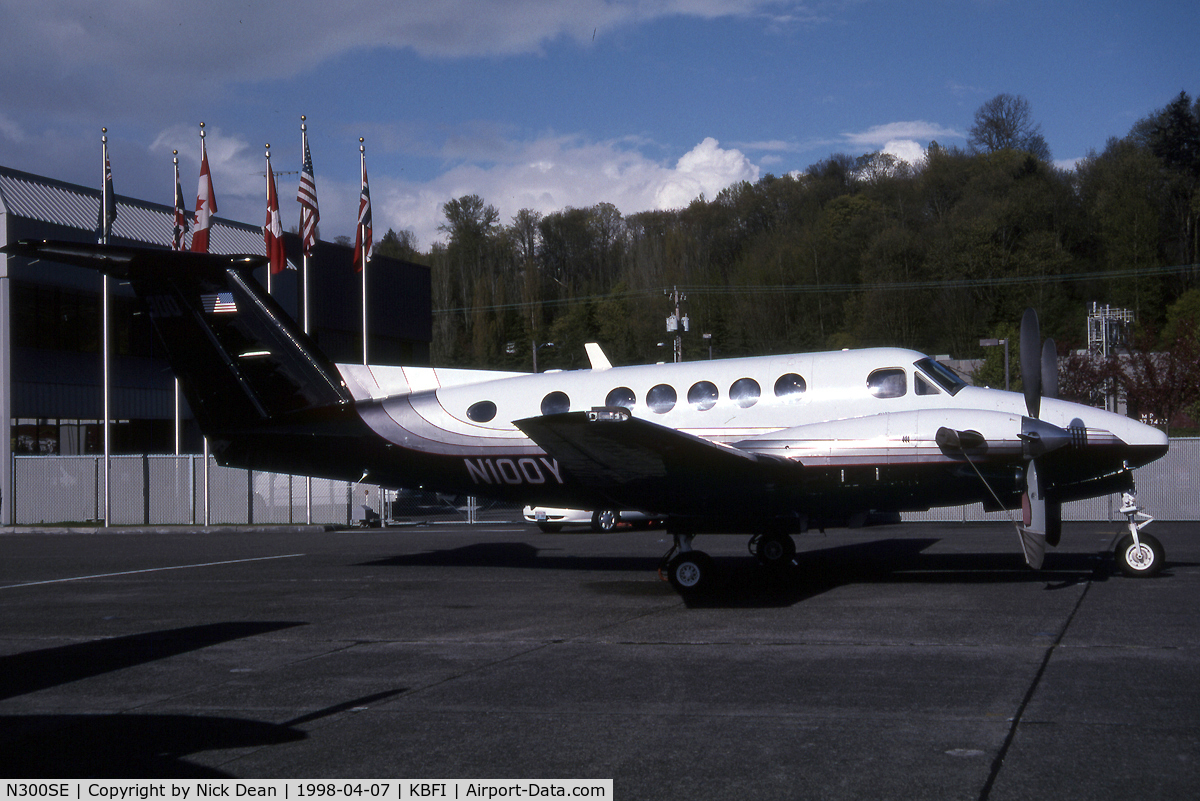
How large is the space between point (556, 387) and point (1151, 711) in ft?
29.7

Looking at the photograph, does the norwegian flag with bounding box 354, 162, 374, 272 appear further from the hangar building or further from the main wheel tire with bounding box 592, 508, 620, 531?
the main wheel tire with bounding box 592, 508, 620, 531

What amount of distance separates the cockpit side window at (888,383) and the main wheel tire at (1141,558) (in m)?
3.65

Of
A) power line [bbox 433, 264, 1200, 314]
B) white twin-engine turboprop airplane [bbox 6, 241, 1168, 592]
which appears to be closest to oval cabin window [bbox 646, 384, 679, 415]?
white twin-engine turboprop airplane [bbox 6, 241, 1168, 592]

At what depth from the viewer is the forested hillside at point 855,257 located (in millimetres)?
60062

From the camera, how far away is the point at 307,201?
86.0 ft

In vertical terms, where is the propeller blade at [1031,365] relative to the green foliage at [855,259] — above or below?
below

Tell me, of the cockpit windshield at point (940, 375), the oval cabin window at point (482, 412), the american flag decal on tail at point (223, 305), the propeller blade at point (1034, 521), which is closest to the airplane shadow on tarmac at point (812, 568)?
the propeller blade at point (1034, 521)

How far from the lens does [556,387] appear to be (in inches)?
552

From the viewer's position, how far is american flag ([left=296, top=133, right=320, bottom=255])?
2616cm

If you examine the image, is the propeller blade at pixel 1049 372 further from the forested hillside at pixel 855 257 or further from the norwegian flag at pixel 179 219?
the forested hillside at pixel 855 257

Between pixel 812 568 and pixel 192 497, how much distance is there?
20334mm

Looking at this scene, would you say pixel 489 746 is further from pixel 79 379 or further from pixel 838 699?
pixel 79 379

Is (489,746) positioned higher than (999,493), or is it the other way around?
(999,493)

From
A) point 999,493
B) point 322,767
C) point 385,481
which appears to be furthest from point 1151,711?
point 385,481
